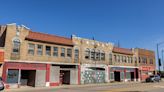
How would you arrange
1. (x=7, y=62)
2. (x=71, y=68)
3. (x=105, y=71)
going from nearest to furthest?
1. (x=7, y=62)
2. (x=71, y=68)
3. (x=105, y=71)

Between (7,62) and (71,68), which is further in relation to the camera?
(71,68)

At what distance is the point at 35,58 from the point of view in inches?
1257

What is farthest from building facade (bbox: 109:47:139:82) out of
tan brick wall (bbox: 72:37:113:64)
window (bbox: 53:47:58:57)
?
window (bbox: 53:47:58:57)

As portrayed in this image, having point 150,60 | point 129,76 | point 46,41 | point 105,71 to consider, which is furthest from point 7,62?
point 150,60

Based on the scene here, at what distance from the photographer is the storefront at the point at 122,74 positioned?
45344 mm

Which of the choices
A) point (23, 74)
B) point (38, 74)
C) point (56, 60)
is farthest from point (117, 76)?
point (23, 74)

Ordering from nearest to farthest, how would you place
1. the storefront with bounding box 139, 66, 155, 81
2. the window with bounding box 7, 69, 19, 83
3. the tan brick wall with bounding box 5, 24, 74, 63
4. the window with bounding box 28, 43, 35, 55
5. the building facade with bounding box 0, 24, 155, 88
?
the window with bounding box 7, 69, 19, 83 → the tan brick wall with bounding box 5, 24, 74, 63 → the building facade with bounding box 0, 24, 155, 88 → the window with bounding box 28, 43, 35, 55 → the storefront with bounding box 139, 66, 155, 81

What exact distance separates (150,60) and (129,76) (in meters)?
12.0

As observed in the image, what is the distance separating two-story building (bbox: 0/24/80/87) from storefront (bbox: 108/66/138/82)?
34.8 ft

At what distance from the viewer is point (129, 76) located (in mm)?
50688

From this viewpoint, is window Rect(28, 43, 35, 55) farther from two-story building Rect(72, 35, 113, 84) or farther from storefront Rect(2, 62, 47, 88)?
two-story building Rect(72, 35, 113, 84)

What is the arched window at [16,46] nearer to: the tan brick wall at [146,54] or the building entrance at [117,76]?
the building entrance at [117,76]

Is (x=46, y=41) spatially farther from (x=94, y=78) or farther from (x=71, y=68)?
(x=94, y=78)

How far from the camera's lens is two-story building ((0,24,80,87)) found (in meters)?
29.2
